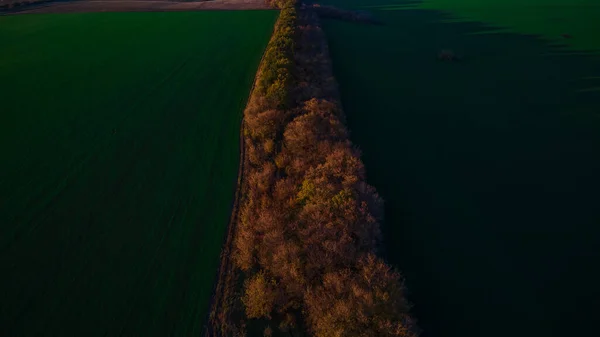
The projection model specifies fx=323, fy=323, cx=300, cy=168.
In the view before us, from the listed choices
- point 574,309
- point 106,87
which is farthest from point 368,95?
point 106,87

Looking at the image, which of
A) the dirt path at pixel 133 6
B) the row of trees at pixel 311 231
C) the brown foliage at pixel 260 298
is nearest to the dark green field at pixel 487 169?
the row of trees at pixel 311 231

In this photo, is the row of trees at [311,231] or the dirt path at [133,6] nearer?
the row of trees at [311,231]

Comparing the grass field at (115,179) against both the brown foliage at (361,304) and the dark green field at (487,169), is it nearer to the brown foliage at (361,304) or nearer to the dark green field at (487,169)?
the brown foliage at (361,304)

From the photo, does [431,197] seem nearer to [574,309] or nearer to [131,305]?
[574,309]

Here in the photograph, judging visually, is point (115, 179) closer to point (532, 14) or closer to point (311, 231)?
point (311, 231)

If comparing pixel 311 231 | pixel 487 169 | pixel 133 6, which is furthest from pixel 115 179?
pixel 133 6

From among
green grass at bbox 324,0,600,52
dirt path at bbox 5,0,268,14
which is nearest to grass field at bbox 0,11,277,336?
dirt path at bbox 5,0,268,14

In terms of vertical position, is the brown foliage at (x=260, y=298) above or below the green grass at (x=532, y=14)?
below
